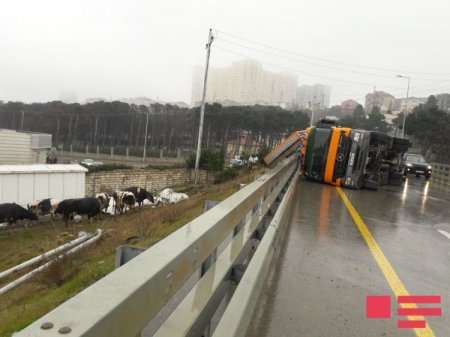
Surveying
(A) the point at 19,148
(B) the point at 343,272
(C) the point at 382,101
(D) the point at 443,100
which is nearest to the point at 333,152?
(B) the point at 343,272

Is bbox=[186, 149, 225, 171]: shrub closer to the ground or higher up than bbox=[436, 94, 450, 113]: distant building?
closer to the ground

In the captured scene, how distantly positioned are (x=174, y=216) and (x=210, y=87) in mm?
75256

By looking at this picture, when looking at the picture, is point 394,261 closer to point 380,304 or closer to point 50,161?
point 380,304

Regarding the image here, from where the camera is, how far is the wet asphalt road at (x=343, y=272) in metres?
3.88

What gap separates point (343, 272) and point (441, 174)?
3184 cm

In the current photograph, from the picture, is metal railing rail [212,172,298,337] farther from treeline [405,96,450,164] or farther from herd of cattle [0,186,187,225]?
treeline [405,96,450,164]

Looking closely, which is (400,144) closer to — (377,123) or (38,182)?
(38,182)

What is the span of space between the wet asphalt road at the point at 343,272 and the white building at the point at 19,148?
43.2 metres

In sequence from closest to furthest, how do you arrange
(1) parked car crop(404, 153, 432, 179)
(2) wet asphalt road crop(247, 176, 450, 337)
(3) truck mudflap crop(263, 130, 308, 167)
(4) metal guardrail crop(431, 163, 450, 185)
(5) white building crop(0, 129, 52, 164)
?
(2) wet asphalt road crop(247, 176, 450, 337)
(3) truck mudflap crop(263, 130, 308, 167)
(4) metal guardrail crop(431, 163, 450, 185)
(1) parked car crop(404, 153, 432, 179)
(5) white building crop(0, 129, 52, 164)

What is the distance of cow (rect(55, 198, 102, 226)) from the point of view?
949 inches

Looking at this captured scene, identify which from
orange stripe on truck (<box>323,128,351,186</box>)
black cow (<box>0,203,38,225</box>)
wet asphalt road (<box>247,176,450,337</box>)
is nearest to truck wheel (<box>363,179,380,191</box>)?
orange stripe on truck (<box>323,128,351,186</box>)

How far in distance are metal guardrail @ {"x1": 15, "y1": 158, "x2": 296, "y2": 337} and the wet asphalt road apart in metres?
1.10

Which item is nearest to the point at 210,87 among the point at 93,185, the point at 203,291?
the point at 93,185

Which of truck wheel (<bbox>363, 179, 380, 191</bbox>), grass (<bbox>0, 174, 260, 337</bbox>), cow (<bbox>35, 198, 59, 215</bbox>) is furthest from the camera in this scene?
cow (<bbox>35, 198, 59, 215</bbox>)
